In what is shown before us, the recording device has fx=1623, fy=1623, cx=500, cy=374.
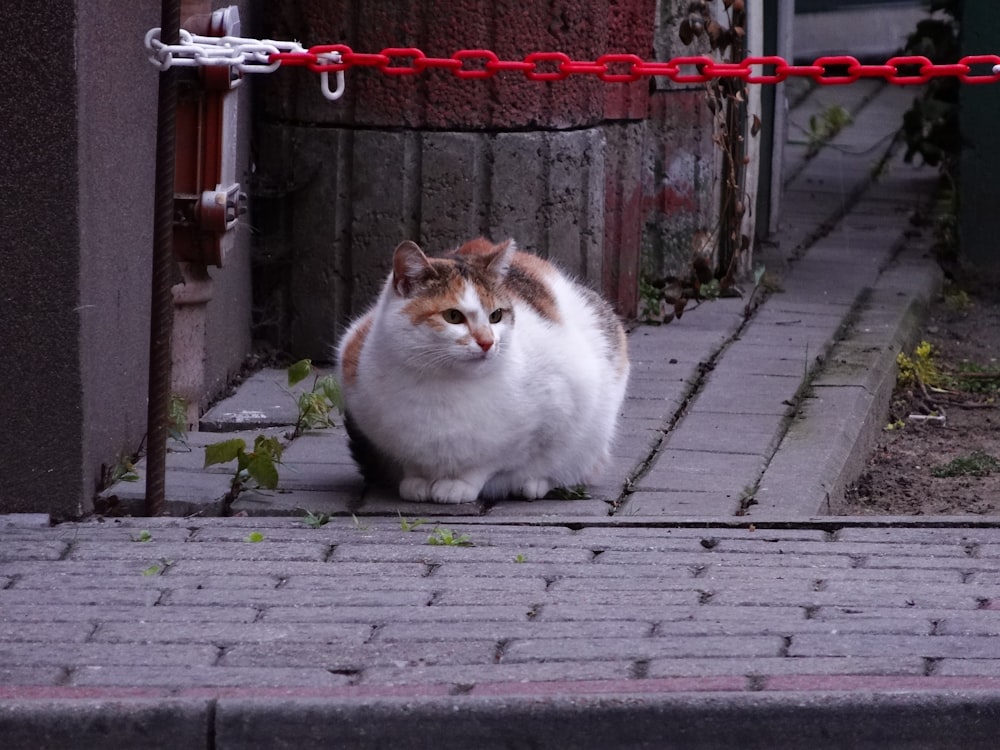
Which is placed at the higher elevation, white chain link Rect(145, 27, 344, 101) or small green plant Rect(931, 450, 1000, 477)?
white chain link Rect(145, 27, 344, 101)

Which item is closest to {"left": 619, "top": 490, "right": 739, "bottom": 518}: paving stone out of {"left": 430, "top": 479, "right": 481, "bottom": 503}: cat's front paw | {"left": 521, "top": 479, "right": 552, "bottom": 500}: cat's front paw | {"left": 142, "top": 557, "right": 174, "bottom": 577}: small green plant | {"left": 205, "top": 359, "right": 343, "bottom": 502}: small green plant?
{"left": 521, "top": 479, "right": 552, "bottom": 500}: cat's front paw

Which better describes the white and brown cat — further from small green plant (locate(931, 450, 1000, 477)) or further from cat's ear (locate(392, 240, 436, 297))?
small green plant (locate(931, 450, 1000, 477))

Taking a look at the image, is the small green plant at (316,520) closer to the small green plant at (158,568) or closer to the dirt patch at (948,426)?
the small green plant at (158,568)

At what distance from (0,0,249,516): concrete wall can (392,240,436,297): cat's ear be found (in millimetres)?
811

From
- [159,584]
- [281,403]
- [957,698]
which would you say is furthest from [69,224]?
[957,698]

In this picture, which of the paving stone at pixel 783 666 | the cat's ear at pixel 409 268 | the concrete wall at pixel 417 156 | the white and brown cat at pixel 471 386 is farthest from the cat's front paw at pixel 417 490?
the concrete wall at pixel 417 156

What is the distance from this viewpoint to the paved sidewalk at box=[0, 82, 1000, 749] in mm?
3084

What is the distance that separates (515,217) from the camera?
625cm

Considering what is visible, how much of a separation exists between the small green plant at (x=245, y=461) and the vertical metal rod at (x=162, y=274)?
275 millimetres

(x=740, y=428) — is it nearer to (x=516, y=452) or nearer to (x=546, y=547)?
(x=516, y=452)

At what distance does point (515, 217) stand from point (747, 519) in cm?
224

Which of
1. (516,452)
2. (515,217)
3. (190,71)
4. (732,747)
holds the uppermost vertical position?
(190,71)

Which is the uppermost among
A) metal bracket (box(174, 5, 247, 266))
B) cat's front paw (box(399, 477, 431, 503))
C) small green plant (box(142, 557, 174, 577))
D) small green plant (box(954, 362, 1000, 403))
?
metal bracket (box(174, 5, 247, 266))

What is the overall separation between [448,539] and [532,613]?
1.82 ft
